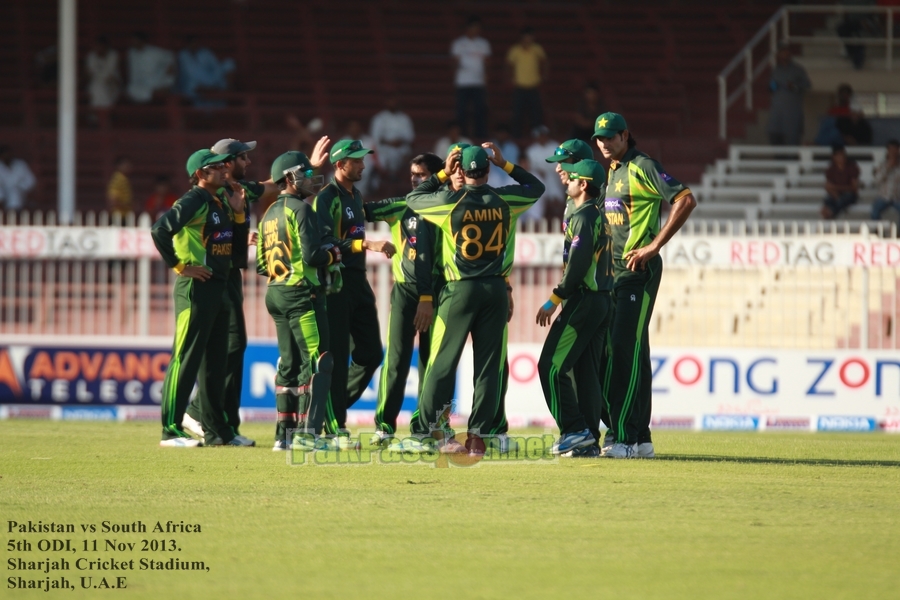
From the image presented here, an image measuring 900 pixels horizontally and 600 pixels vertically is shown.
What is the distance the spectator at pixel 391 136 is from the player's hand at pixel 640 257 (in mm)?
12730

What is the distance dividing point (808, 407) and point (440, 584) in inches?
370

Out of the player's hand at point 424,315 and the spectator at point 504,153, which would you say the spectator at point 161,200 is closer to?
the spectator at point 504,153

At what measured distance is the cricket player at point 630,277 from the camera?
9656mm

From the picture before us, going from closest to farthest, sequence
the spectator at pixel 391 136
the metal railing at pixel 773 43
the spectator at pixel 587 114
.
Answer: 1. the spectator at pixel 587 114
2. the spectator at pixel 391 136
3. the metal railing at pixel 773 43

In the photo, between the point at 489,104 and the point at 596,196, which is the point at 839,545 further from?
the point at 489,104

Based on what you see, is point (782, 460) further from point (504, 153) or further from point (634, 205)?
point (504, 153)

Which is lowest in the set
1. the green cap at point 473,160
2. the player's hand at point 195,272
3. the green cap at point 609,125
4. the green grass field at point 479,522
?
the green grass field at point 479,522

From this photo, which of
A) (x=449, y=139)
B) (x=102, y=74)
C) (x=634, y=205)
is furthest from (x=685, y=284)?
(x=102, y=74)

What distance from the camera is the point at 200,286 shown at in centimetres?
1040

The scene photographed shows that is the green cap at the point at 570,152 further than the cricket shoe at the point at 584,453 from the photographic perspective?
No

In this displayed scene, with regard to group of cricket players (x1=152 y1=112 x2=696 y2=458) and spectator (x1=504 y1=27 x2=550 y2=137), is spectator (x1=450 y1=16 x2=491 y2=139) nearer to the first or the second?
spectator (x1=504 y1=27 x2=550 y2=137)

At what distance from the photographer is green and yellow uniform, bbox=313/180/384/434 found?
10.1 metres

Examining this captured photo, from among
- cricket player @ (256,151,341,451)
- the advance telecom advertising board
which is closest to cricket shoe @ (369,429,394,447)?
cricket player @ (256,151,341,451)

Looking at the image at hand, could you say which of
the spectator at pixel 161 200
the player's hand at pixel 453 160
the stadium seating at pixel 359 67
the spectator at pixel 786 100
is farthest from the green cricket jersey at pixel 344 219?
the spectator at pixel 786 100
